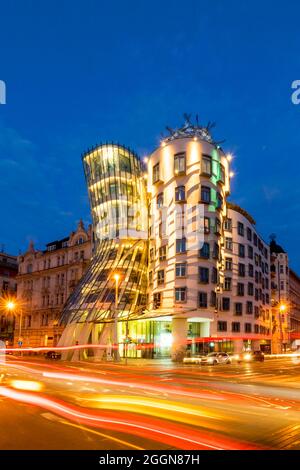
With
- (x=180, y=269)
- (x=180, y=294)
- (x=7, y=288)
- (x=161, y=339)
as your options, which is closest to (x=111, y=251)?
(x=180, y=269)

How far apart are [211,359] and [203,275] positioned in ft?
41.8

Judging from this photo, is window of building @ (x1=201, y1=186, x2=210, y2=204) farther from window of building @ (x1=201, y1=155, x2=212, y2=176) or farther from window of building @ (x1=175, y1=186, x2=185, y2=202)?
window of building @ (x1=175, y1=186, x2=185, y2=202)

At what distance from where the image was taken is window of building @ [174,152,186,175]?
64244mm

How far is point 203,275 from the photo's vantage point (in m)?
62.0

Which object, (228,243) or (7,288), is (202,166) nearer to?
(228,243)

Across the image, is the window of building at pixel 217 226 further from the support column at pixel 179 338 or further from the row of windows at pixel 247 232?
the support column at pixel 179 338

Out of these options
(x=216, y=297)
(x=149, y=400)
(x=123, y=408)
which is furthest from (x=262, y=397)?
(x=216, y=297)

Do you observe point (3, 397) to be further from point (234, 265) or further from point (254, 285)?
point (254, 285)

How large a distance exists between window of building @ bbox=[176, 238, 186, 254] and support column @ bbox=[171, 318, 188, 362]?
889 centimetres

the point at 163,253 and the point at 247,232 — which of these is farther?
the point at 247,232

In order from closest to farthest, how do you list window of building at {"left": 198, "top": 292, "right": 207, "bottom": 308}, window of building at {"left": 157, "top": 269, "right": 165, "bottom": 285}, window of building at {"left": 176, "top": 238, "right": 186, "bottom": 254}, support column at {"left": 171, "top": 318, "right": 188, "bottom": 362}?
1. support column at {"left": 171, "top": 318, "right": 188, "bottom": 362}
2. window of building at {"left": 198, "top": 292, "right": 207, "bottom": 308}
3. window of building at {"left": 176, "top": 238, "right": 186, "bottom": 254}
4. window of building at {"left": 157, "top": 269, "right": 165, "bottom": 285}

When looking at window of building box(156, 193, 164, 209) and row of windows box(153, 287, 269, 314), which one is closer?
row of windows box(153, 287, 269, 314)

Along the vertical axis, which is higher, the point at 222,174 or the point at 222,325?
the point at 222,174

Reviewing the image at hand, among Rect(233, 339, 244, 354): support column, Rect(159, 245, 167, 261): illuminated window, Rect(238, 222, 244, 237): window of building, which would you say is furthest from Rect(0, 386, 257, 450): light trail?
Rect(238, 222, 244, 237): window of building
